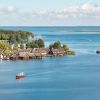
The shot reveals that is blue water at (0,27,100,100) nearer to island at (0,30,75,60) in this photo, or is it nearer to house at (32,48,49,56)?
island at (0,30,75,60)

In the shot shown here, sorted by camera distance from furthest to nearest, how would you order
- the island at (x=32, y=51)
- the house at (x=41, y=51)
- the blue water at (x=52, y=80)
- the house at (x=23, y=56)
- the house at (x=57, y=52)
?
the house at (x=57, y=52) → the house at (x=41, y=51) → the island at (x=32, y=51) → the house at (x=23, y=56) → the blue water at (x=52, y=80)

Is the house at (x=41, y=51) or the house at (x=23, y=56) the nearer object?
the house at (x=23, y=56)

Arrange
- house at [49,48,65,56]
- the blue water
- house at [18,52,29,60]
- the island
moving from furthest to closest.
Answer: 1. house at [49,48,65,56]
2. the island
3. house at [18,52,29,60]
4. the blue water

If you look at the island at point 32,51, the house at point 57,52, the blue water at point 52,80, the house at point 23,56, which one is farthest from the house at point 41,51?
the blue water at point 52,80

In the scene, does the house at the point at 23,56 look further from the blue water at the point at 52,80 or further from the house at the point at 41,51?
the house at the point at 41,51

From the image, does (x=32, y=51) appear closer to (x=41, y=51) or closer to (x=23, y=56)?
(x=41, y=51)

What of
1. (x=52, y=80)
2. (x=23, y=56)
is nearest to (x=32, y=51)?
(x=23, y=56)

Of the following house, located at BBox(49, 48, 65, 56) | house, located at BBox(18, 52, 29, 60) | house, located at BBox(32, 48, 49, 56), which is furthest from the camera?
house, located at BBox(49, 48, 65, 56)

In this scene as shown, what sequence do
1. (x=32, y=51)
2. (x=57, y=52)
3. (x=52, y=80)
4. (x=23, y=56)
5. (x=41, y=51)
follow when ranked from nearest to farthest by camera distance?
(x=52, y=80), (x=23, y=56), (x=32, y=51), (x=41, y=51), (x=57, y=52)

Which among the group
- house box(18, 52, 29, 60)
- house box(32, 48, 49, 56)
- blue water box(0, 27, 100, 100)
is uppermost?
house box(32, 48, 49, 56)

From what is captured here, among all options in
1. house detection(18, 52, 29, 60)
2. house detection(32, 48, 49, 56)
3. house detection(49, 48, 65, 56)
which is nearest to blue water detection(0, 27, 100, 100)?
house detection(18, 52, 29, 60)

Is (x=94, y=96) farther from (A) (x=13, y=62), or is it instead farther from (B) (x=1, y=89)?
(A) (x=13, y=62)

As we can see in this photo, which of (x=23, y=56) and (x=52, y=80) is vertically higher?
(x=23, y=56)
